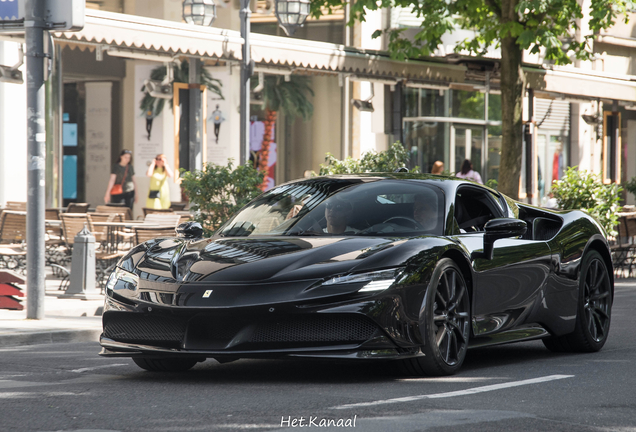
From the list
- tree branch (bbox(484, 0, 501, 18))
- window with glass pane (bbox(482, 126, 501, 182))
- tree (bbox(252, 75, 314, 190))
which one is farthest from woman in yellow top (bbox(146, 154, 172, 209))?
window with glass pane (bbox(482, 126, 501, 182))

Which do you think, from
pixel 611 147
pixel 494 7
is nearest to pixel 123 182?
pixel 494 7

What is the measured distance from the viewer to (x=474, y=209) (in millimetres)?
7535

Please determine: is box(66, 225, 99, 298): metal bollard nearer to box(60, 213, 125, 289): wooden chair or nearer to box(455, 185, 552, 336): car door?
box(60, 213, 125, 289): wooden chair

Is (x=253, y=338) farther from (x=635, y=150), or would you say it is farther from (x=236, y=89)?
(x=635, y=150)

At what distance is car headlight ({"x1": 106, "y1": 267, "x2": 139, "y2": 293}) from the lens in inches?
248

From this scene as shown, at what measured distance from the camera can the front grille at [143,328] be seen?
6.01m

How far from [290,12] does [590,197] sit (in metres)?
5.56

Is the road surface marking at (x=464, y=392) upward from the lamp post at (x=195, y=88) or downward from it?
downward

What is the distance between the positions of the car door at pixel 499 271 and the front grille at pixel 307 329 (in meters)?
1.20

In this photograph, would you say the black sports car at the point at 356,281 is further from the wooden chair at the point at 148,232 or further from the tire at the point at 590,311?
the wooden chair at the point at 148,232

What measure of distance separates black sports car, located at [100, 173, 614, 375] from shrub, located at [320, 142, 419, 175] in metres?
7.92

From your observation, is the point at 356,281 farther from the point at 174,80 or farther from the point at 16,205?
the point at 174,80

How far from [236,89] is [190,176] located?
793 centimetres

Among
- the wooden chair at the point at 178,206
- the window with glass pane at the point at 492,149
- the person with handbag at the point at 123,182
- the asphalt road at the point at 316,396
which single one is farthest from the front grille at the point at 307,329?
the window with glass pane at the point at 492,149
